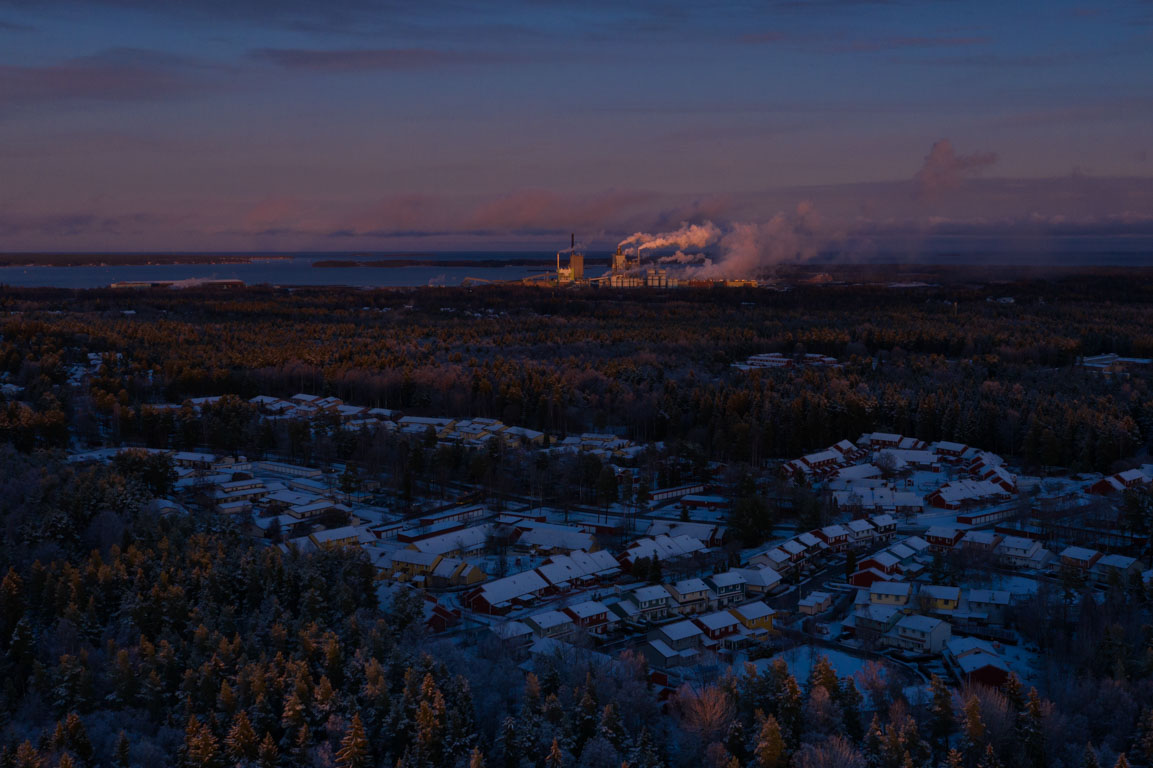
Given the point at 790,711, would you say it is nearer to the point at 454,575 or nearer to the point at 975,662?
the point at 975,662

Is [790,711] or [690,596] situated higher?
[790,711]

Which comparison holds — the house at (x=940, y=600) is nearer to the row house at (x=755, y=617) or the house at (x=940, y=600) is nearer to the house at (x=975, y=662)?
the house at (x=975, y=662)

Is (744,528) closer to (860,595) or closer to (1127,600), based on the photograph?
(860,595)

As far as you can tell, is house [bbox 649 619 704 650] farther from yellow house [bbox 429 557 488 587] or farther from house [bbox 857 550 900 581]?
house [bbox 857 550 900 581]

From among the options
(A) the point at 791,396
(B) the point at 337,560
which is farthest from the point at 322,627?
(A) the point at 791,396

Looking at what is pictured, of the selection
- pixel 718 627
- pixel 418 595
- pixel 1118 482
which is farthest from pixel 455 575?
pixel 1118 482

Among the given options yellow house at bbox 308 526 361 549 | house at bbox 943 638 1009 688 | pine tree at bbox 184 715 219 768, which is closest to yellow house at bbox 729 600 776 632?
house at bbox 943 638 1009 688
